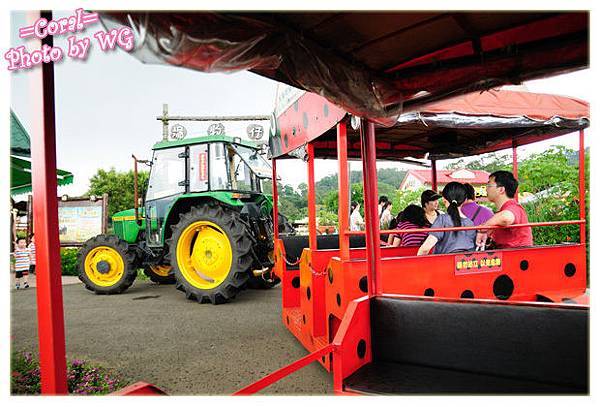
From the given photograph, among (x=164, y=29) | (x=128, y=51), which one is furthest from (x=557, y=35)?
(x=128, y=51)

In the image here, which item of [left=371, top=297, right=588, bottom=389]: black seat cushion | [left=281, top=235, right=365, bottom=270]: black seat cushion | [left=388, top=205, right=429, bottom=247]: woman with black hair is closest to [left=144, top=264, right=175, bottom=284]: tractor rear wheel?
[left=281, top=235, right=365, bottom=270]: black seat cushion

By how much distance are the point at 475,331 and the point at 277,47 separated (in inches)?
58.4

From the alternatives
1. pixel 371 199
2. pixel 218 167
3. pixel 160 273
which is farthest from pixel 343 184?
pixel 160 273

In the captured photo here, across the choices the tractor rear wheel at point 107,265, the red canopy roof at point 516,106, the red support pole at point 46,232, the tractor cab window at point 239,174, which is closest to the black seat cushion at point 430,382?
the red support pole at point 46,232

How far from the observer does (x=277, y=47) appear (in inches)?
57.5

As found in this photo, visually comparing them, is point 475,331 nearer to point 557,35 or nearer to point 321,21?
point 557,35

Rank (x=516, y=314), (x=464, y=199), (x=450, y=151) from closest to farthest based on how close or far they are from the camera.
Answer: (x=516, y=314) → (x=464, y=199) → (x=450, y=151)

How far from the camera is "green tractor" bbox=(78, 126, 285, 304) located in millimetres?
5297

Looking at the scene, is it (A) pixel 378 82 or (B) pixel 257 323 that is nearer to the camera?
(A) pixel 378 82

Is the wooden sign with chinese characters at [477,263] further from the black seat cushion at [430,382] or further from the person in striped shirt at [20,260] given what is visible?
the person in striped shirt at [20,260]

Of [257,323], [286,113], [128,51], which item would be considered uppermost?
[286,113]

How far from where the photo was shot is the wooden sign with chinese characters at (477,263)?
118 inches

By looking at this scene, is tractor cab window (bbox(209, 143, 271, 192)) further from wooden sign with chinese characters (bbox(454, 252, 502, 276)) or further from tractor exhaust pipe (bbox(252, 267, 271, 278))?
wooden sign with chinese characters (bbox(454, 252, 502, 276))

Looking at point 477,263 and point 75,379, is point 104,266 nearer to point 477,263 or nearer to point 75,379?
point 75,379
